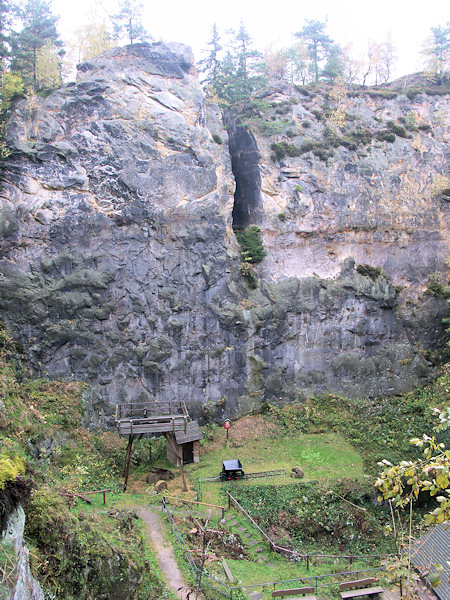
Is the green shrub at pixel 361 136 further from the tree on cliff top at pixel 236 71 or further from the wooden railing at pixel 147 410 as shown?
the wooden railing at pixel 147 410

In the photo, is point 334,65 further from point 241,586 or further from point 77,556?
point 77,556

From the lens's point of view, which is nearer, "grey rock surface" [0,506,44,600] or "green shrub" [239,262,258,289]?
"grey rock surface" [0,506,44,600]

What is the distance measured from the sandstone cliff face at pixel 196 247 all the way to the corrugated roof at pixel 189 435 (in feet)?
9.66

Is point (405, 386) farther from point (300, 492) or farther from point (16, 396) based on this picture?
point (16, 396)

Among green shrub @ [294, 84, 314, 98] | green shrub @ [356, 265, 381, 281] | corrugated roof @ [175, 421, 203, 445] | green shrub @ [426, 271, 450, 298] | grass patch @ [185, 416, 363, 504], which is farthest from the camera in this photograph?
green shrub @ [294, 84, 314, 98]

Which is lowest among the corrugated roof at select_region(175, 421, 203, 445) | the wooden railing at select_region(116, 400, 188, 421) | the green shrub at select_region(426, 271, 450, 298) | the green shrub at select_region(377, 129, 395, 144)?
the corrugated roof at select_region(175, 421, 203, 445)

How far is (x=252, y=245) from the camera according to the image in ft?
92.2

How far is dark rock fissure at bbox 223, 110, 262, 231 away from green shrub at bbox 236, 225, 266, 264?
961mm

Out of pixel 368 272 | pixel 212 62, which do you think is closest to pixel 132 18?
pixel 212 62

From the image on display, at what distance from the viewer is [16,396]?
1978cm

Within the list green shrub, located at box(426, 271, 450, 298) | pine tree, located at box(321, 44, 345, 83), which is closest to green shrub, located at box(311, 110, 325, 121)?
pine tree, located at box(321, 44, 345, 83)

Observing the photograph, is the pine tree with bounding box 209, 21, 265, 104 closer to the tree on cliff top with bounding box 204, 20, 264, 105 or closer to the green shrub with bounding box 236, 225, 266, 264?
the tree on cliff top with bounding box 204, 20, 264, 105

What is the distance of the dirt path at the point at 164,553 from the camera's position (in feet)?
42.7

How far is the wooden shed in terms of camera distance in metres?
21.2
